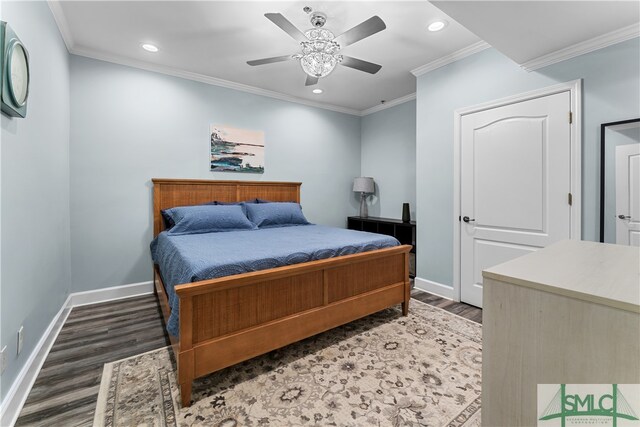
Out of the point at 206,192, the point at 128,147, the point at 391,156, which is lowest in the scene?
the point at 206,192

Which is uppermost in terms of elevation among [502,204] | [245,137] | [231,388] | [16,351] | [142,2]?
[142,2]

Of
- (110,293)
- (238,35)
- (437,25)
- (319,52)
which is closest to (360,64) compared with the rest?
(319,52)

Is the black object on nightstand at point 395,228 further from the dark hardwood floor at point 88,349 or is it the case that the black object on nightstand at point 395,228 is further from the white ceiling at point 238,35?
the white ceiling at point 238,35

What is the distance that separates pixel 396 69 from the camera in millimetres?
3420

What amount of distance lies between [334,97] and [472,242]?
9.31ft

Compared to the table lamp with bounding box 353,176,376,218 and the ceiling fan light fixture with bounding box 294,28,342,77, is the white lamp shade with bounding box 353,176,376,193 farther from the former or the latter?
Result: the ceiling fan light fixture with bounding box 294,28,342,77

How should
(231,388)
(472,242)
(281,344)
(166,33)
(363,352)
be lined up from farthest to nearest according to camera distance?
(472,242)
(166,33)
(363,352)
(281,344)
(231,388)

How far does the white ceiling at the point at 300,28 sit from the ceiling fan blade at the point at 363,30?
33 centimetres

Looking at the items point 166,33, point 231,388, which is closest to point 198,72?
point 166,33

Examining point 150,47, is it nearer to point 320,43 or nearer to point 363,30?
point 320,43

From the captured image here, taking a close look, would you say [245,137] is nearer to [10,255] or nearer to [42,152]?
[42,152]

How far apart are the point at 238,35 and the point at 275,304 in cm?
244

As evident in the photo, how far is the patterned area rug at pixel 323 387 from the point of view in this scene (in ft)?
4.98

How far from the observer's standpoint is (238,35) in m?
2.71
